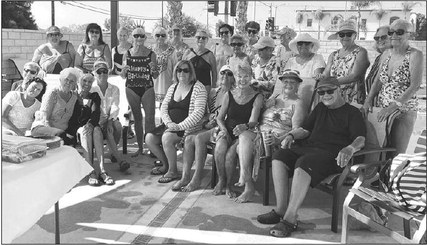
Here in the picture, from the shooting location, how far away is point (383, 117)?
3.21 m

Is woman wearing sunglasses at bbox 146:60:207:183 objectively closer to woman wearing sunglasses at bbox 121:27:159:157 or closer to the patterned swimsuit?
woman wearing sunglasses at bbox 121:27:159:157

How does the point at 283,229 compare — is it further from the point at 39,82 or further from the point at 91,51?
the point at 91,51

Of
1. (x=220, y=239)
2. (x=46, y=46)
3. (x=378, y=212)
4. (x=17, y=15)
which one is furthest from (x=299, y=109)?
(x=17, y=15)

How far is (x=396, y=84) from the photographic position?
3.42 m

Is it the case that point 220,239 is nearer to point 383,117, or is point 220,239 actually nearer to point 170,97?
point 383,117

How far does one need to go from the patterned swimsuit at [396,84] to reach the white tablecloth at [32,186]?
2.58 meters

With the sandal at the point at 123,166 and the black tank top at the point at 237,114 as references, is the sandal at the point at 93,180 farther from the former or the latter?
the black tank top at the point at 237,114

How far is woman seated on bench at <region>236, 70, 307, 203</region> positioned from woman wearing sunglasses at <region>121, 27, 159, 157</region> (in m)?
1.66

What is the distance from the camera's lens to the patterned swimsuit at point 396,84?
3324 mm

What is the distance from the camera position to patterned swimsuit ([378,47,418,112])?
3324 millimetres

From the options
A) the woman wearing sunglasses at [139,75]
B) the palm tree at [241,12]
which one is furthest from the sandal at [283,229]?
the palm tree at [241,12]

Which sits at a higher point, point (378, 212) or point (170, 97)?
point (170, 97)

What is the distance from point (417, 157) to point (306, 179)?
88 centimetres

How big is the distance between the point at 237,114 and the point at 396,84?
1402mm
